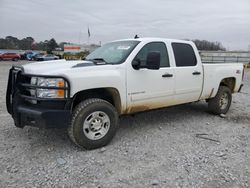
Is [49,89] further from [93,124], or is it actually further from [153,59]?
[153,59]

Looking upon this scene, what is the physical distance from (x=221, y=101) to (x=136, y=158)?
3573 millimetres

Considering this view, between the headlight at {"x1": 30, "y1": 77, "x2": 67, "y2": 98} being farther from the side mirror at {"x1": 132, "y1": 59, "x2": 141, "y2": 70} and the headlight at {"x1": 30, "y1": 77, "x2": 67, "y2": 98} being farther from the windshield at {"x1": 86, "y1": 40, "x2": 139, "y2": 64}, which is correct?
the side mirror at {"x1": 132, "y1": 59, "x2": 141, "y2": 70}

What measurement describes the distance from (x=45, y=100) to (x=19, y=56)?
39979mm

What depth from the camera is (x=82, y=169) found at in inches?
126

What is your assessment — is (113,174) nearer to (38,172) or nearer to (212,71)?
(38,172)

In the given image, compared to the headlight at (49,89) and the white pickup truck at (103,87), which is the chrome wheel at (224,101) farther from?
the headlight at (49,89)

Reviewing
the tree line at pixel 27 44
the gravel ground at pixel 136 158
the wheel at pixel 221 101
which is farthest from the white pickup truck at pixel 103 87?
the tree line at pixel 27 44

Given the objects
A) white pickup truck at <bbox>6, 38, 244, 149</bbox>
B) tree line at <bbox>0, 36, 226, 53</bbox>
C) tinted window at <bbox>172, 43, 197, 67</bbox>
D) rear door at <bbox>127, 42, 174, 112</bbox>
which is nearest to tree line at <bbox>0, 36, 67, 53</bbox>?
tree line at <bbox>0, 36, 226, 53</bbox>

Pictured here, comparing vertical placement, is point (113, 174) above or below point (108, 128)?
below

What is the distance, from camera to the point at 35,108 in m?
3.49

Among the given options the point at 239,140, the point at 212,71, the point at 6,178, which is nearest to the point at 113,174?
the point at 6,178

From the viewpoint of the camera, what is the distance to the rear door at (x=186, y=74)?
4.93 meters

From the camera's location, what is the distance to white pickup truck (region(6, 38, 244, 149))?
3443mm

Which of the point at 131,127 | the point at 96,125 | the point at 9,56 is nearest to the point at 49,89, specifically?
the point at 96,125
